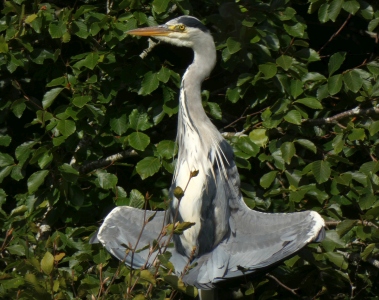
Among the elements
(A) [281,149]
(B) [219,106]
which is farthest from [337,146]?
(B) [219,106]

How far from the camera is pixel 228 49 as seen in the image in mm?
3719

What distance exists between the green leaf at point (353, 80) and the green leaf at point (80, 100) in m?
1.13

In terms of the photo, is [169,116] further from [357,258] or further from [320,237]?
[357,258]

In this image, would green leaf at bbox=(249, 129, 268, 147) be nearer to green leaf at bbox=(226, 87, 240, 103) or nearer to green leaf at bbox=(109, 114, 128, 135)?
green leaf at bbox=(226, 87, 240, 103)

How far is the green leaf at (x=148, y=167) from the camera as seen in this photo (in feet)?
12.4

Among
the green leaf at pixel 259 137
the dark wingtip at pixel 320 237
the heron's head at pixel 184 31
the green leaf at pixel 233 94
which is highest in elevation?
the heron's head at pixel 184 31

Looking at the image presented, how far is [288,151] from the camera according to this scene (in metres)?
3.80

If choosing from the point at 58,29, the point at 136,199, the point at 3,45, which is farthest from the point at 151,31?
the point at 136,199

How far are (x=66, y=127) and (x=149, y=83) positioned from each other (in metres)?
0.42

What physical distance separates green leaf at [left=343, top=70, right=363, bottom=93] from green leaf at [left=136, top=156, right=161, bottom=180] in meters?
0.90

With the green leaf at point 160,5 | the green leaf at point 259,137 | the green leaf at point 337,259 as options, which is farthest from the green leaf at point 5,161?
the green leaf at point 337,259

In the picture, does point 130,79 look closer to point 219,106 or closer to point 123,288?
point 219,106

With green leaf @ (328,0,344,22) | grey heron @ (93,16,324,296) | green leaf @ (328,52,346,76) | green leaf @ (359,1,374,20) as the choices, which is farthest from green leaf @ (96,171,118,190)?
green leaf @ (359,1,374,20)

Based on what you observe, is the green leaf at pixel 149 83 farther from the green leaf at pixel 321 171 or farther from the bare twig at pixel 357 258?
the bare twig at pixel 357 258
